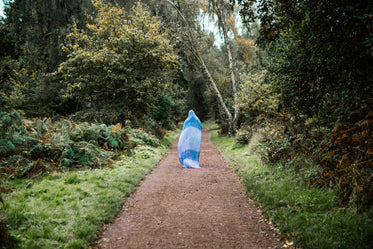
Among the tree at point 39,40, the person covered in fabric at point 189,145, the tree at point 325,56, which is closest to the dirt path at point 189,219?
the person covered in fabric at point 189,145

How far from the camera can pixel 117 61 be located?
14016mm

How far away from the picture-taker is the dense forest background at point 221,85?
359 cm

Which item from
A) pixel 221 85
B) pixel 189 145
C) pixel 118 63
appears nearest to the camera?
pixel 189 145

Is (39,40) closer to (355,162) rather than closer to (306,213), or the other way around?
(306,213)

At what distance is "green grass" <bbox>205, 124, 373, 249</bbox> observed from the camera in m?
3.50

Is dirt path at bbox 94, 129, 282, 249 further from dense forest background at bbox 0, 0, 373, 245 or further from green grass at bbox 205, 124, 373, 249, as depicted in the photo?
dense forest background at bbox 0, 0, 373, 245

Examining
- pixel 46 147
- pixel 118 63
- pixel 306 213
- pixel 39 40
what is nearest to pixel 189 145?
pixel 46 147

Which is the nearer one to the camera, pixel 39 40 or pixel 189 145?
pixel 189 145

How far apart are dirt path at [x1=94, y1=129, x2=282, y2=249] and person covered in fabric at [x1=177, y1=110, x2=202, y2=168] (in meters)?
2.02

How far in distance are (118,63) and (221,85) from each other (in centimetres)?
1328

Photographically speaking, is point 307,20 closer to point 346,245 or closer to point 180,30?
point 346,245

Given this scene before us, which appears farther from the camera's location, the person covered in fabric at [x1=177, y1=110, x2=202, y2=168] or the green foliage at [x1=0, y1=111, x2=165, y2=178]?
the person covered in fabric at [x1=177, y1=110, x2=202, y2=168]

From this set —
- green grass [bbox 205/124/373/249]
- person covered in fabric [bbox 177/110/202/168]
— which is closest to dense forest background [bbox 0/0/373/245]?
green grass [bbox 205/124/373/249]

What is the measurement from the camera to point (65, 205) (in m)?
5.11
